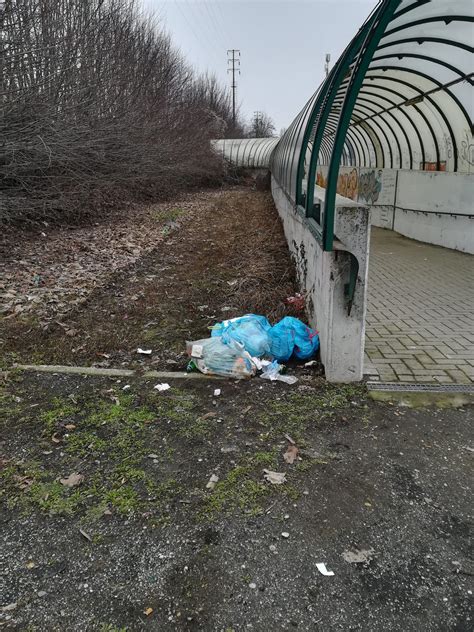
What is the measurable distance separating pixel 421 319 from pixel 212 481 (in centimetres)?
412

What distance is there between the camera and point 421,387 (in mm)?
4359

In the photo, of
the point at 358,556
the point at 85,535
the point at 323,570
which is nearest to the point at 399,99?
the point at 358,556

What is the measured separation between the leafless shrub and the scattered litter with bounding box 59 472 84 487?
7716 mm

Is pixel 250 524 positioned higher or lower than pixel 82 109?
lower

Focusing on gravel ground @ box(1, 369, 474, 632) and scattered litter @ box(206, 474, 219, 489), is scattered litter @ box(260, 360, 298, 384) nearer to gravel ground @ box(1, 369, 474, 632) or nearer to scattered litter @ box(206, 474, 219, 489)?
gravel ground @ box(1, 369, 474, 632)

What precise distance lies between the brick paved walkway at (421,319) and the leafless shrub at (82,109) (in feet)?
23.0

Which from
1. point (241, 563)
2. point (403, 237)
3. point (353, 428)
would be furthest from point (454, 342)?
point (403, 237)

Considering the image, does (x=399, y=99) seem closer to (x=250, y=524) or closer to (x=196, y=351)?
(x=196, y=351)

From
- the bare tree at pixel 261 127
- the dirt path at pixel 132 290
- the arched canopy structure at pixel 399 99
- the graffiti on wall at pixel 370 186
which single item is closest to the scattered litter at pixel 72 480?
the dirt path at pixel 132 290

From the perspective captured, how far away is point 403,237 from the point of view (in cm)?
1336

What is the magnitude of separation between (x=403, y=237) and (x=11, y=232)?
1014cm

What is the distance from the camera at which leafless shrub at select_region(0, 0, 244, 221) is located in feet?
31.0

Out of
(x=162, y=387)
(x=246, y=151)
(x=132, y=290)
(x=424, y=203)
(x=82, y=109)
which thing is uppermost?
(x=246, y=151)

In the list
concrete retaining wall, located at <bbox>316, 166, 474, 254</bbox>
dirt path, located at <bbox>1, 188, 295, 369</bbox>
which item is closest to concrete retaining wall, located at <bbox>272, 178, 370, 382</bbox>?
dirt path, located at <bbox>1, 188, 295, 369</bbox>
